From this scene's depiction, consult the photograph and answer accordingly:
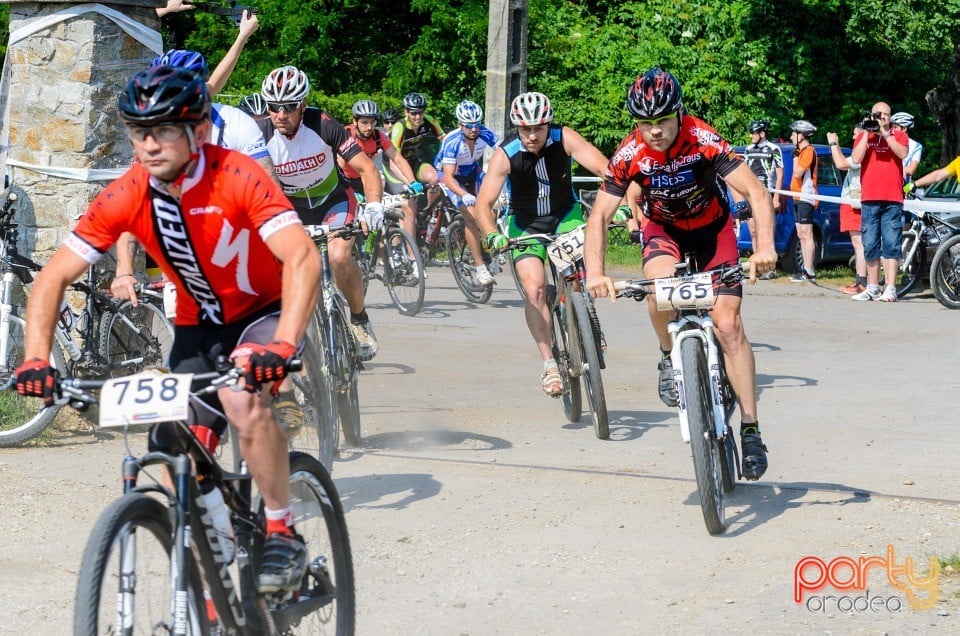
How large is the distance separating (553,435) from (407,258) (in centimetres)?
593

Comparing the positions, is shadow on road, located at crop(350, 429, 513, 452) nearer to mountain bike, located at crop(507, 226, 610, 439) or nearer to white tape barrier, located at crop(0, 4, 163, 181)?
mountain bike, located at crop(507, 226, 610, 439)

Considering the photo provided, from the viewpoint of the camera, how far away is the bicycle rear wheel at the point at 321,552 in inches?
171

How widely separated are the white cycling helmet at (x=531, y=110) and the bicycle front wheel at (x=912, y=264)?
7977 mm

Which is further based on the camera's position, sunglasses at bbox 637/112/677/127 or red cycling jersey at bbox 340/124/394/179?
red cycling jersey at bbox 340/124/394/179

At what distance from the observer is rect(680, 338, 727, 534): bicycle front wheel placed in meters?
5.97

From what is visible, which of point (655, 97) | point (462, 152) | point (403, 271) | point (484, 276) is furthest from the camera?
point (462, 152)

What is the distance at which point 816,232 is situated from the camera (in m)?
17.9

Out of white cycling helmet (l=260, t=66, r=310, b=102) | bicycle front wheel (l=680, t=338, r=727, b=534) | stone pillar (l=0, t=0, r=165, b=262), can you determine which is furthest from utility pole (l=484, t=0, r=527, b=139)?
bicycle front wheel (l=680, t=338, r=727, b=534)

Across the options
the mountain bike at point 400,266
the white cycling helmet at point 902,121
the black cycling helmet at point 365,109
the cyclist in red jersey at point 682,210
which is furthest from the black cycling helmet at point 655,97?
the white cycling helmet at point 902,121

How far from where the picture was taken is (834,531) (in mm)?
6156

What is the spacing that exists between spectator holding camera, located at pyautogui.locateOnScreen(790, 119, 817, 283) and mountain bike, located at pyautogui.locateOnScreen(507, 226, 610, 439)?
9.04 meters

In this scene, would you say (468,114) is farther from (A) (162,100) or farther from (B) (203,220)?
(A) (162,100)

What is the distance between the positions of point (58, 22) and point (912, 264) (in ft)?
33.9

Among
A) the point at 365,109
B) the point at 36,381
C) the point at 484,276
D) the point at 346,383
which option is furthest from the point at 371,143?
the point at 36,381
